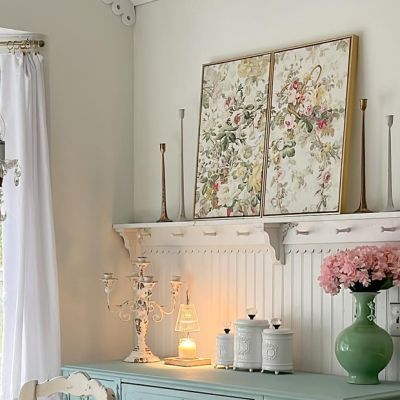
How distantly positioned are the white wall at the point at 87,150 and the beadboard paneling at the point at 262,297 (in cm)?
27

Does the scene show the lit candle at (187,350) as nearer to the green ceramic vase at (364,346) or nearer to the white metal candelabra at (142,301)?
the white metal candelabra at (142,301)

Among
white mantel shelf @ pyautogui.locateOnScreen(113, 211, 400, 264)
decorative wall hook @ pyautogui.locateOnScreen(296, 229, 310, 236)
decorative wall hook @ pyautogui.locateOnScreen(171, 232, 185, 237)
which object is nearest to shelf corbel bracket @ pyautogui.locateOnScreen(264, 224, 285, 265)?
white mantel shelf @ pyautogui.locateOnScreen(113, 211, 400, 264)

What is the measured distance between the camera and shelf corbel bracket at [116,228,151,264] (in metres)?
4.89

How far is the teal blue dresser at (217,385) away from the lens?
3.51 m

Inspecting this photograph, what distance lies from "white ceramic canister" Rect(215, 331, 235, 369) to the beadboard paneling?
0.56 ft

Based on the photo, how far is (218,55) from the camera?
4.62 metres

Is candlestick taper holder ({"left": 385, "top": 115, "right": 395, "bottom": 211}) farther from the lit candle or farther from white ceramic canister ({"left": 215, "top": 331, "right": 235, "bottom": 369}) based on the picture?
the lit candle

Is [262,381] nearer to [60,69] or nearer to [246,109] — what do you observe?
[246,109]

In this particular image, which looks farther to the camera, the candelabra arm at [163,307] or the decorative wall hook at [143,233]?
the decorative wall hook at [143,233]

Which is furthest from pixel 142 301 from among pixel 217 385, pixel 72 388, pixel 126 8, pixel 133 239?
pixel 126 8

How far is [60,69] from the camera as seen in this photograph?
4.74 metres

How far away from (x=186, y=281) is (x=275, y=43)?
124cm

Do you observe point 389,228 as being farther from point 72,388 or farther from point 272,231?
point 72,388

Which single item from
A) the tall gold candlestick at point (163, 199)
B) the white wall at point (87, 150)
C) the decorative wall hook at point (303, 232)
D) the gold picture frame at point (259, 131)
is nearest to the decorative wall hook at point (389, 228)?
the gold picture frame at point (259, 131)
